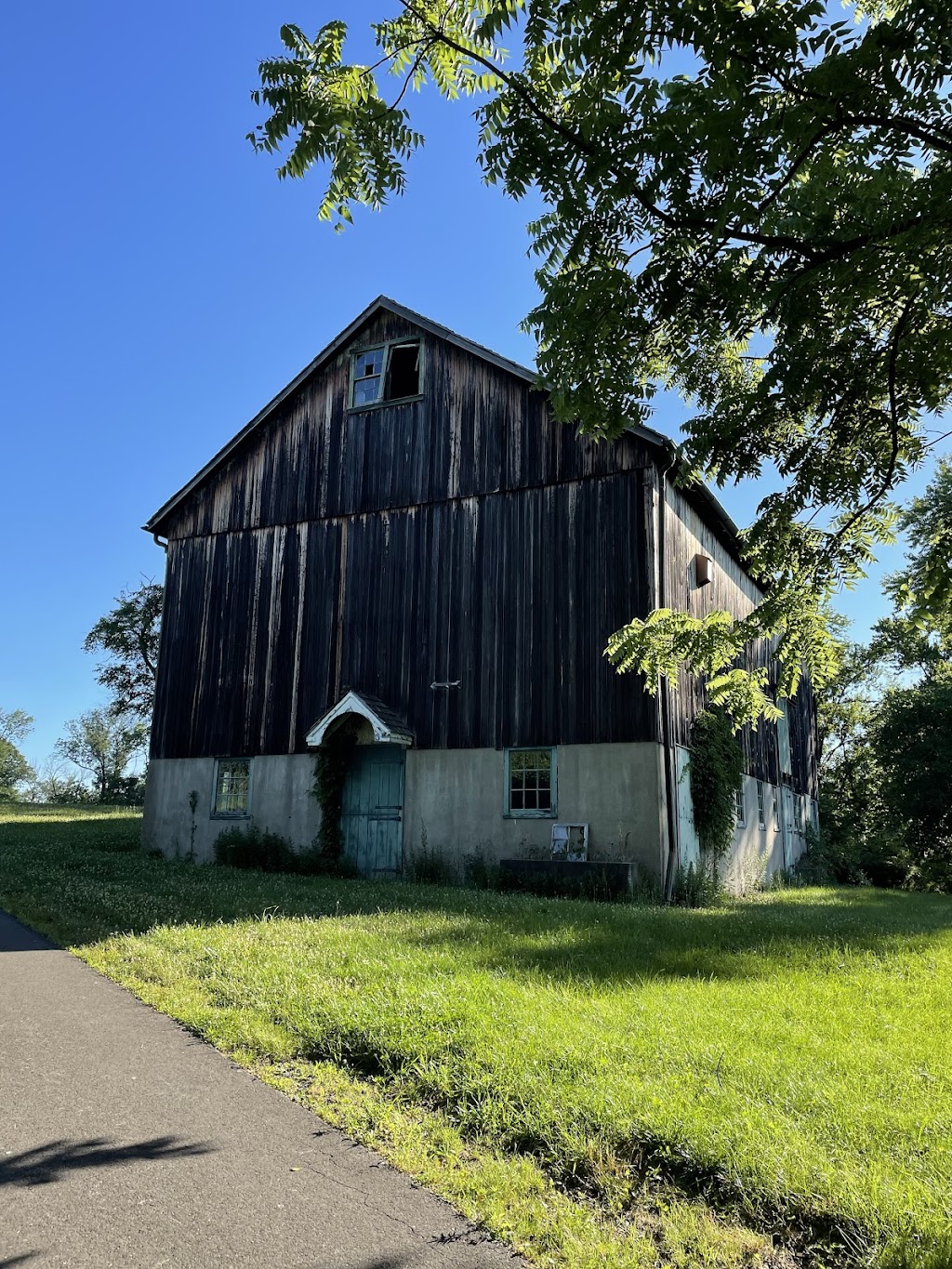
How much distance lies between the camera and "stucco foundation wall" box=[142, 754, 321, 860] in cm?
1830

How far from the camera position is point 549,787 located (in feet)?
51.8

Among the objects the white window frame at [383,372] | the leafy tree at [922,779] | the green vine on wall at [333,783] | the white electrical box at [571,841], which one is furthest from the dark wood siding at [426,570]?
the leafy tree at [922,779]

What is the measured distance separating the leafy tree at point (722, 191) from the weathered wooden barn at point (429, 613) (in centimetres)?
919

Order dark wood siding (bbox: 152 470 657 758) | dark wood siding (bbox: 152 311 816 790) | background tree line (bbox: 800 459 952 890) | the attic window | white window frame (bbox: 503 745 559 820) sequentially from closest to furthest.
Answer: white window frame (bbox: 503 745 559 820) → dark wood siding (bbox: 152 470 657 758) → dark wood siding (bbox: 152 311 816 790) → the attic window → background tree line (bbox: 800 459 952 890)

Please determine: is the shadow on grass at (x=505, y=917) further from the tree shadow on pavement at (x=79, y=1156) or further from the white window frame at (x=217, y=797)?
the tree shadow on pavement at (x=79, y=1156)

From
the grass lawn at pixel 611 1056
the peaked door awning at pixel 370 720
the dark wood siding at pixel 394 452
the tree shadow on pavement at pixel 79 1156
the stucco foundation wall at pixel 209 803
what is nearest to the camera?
the grass lawn at pixel 611 1056

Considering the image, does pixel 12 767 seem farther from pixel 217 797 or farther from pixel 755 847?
pixel 755 847

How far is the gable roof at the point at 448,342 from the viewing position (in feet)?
56.9

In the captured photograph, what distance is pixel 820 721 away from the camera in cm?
4388

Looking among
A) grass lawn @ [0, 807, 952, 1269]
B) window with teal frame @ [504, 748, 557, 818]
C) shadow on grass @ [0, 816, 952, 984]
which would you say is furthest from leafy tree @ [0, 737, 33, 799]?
grass lawn @ [0, 807, 952, 1269]

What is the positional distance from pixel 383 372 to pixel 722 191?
15.0 metres

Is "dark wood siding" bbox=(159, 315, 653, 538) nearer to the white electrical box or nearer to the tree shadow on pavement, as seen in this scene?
the white electrical box

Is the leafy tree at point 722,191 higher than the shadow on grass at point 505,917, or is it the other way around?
the leafy tree at point 722,191

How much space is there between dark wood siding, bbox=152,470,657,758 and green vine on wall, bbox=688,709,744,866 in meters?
2.38
